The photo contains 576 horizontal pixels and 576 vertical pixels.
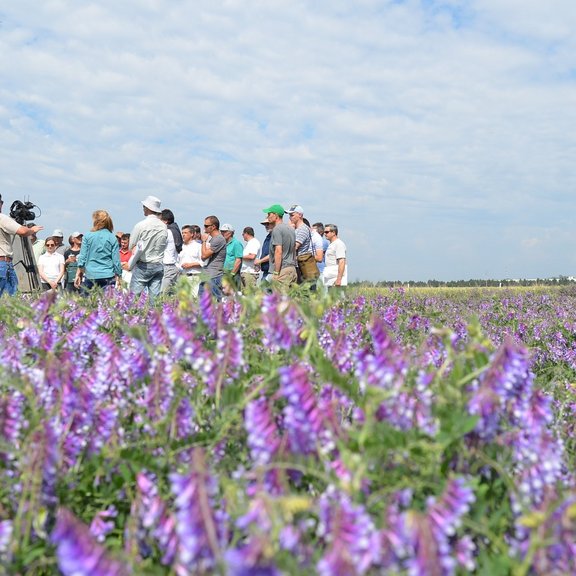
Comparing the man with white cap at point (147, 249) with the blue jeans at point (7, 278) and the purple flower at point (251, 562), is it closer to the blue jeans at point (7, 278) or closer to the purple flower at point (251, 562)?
the blue jeans at point (7, 278)

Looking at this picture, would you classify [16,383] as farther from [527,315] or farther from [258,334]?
[527,315]

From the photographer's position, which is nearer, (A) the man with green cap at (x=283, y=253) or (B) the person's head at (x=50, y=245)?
(A) the man with green cap at (x=283, y=253)

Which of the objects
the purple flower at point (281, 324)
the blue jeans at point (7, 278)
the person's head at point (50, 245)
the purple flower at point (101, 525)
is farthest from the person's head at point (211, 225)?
the purple flower at point (101, 525)

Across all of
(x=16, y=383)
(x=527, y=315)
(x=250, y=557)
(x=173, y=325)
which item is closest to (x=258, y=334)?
(x=173, y=325)

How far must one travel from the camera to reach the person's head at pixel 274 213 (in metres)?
10.5

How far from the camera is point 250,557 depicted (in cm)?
122

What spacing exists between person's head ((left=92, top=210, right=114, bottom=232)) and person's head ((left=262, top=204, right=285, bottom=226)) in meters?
2.13

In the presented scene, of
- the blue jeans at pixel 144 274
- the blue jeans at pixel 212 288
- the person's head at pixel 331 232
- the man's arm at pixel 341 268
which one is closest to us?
the blue jeans at pixel 212 288

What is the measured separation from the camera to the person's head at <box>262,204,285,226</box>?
10469 millimetres

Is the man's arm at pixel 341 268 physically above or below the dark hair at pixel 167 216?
below

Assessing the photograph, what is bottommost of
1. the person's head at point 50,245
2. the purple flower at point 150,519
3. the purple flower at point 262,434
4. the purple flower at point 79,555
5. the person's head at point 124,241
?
the purple flower at point 150,519

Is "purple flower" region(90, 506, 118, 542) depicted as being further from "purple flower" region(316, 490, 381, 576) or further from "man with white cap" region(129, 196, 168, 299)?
"man with white cap" region(129, 196, 168, 299)

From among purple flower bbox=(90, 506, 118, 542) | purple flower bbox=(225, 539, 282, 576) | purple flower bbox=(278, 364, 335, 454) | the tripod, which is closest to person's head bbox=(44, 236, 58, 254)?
the tripod

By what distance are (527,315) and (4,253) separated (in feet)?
20.6
